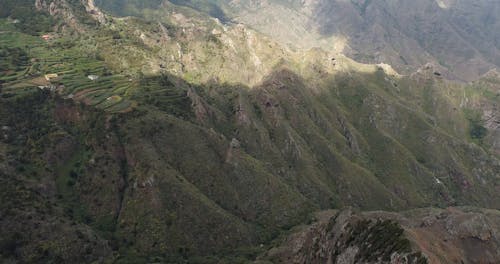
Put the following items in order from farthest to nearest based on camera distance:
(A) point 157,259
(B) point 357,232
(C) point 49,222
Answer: (A) point 157,259
(C) point 49,222
(B) point 357,232

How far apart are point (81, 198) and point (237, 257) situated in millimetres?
60538

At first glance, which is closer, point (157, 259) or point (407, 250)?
point (407, 250)

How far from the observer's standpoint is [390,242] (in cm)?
10062

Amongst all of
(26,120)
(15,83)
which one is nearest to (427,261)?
(26,120)

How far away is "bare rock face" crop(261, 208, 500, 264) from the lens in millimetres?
98469

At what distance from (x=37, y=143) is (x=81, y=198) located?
2558cm

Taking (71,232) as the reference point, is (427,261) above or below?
above

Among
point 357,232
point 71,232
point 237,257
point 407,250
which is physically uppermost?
point 407,250

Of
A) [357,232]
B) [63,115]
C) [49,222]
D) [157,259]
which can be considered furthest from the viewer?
[63,115]

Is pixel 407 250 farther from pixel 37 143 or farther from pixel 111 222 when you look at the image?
pixel 37 143

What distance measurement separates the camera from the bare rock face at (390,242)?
98.5 metres

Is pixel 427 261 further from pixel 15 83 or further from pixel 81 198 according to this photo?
pixel 15 83

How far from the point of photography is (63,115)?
182 metres

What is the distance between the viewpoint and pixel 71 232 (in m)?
142
